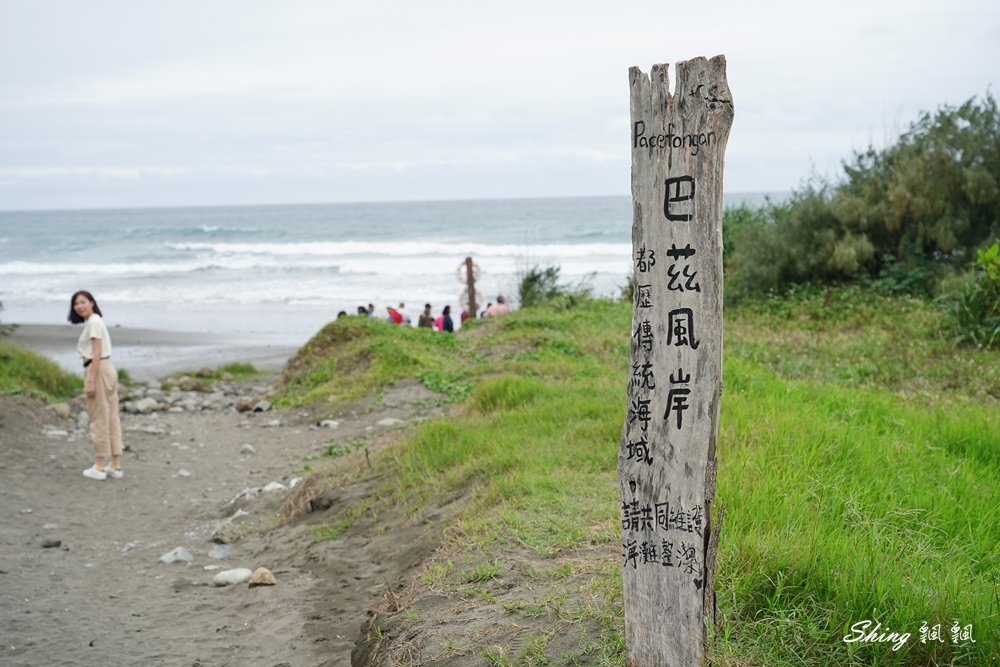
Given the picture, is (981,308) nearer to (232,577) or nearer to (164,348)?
(232,577)

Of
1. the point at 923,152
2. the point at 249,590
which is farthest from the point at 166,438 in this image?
the point at 923,152

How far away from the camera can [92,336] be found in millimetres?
8242

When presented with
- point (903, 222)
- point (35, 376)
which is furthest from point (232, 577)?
point (903, 222)

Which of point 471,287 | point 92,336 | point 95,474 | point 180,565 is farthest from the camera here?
point 471,287

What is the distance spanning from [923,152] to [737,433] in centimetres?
1041

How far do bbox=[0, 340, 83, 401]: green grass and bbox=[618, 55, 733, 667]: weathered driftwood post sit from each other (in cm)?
1033

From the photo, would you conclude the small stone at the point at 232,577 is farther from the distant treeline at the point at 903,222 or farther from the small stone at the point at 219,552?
the distant treeline at the point at 903,222

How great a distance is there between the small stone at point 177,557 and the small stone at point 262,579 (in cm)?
94

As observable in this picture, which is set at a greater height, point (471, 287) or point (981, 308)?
point (471, 287)

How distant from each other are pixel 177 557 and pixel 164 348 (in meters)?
16.3

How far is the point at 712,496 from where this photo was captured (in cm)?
311

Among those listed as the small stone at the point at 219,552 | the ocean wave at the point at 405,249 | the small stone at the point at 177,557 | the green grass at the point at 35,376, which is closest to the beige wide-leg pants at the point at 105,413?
the small stone at the point at 177,557

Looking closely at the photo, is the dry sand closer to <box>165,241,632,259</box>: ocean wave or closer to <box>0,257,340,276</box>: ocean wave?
<box>0,257,340,276</box>: ocean wave

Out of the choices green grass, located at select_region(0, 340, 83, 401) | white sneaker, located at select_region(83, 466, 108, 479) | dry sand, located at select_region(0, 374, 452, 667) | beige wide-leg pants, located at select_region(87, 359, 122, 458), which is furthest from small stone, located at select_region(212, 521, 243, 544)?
green grass, located at select_region(0, 340, 83, 401)
